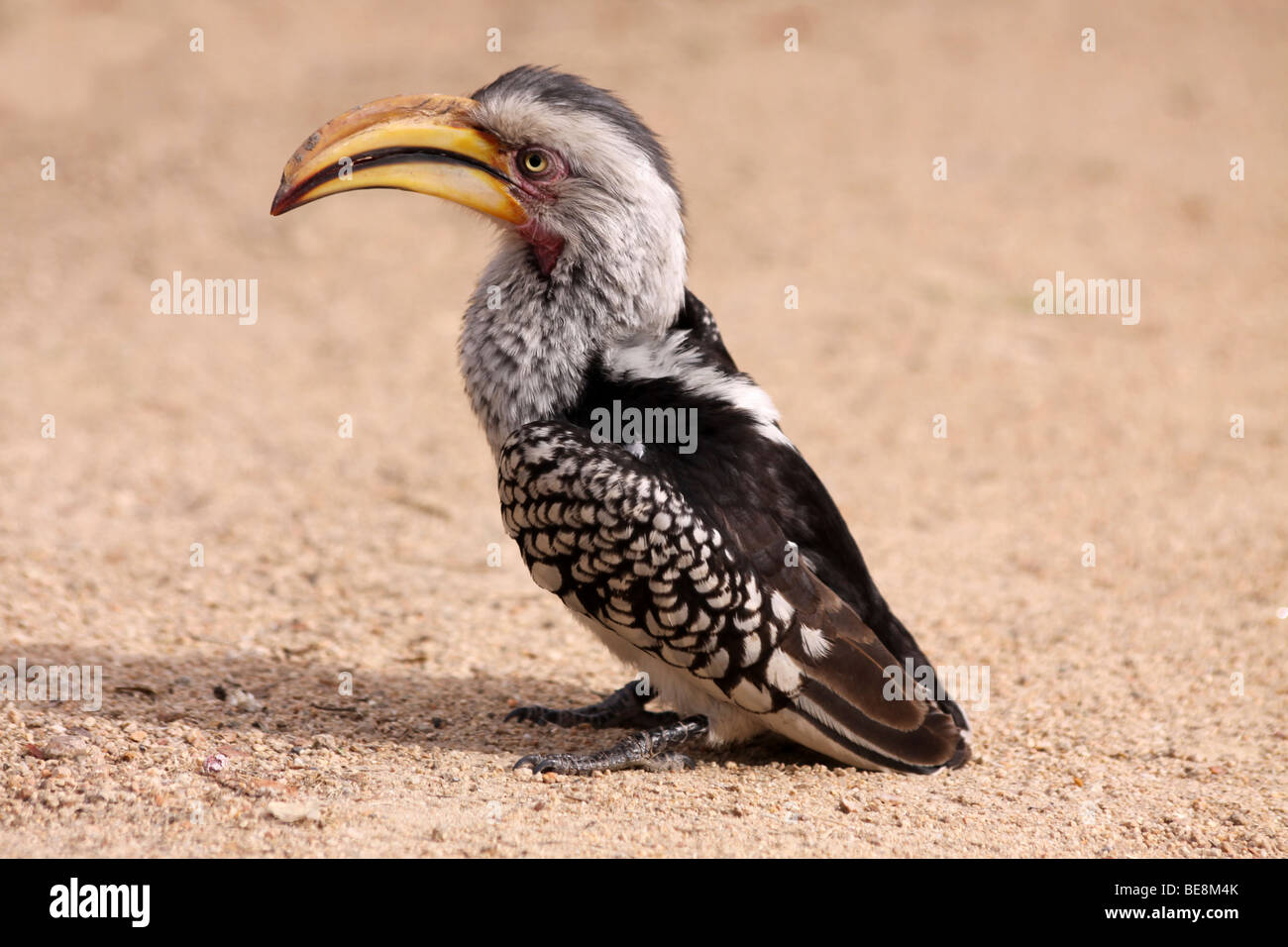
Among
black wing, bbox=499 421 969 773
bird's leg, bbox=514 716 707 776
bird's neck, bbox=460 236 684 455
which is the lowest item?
bird's leg, bbox=514 716 707 776

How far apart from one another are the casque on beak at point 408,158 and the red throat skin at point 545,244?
0.05m

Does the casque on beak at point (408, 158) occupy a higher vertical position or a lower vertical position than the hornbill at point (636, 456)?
higher

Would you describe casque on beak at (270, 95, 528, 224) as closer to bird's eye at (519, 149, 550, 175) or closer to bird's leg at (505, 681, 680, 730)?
bird's eye at (519, 149, 550, 175)

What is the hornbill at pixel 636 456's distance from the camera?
4.67 m

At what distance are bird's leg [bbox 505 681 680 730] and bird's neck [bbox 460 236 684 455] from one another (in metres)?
1.19

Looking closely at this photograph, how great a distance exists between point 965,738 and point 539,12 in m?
14.3

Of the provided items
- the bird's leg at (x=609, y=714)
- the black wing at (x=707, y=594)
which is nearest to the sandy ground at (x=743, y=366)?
the bird's leg at (x=609, y=714)

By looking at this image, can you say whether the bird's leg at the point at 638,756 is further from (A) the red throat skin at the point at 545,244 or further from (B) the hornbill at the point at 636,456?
(A) the red throat skin at the point at 545,244

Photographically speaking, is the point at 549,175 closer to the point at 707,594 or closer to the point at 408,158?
the point at 408,158

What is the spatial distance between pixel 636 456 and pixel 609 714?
4.42 feet

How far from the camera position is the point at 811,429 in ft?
32.4

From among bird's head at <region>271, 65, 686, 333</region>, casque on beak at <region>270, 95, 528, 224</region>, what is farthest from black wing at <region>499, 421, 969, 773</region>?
casque on beak at <region>270, 95, 528, 224</region>

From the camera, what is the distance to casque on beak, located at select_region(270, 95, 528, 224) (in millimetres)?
4887

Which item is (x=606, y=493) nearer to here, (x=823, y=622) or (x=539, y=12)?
(x=823, y=622)
